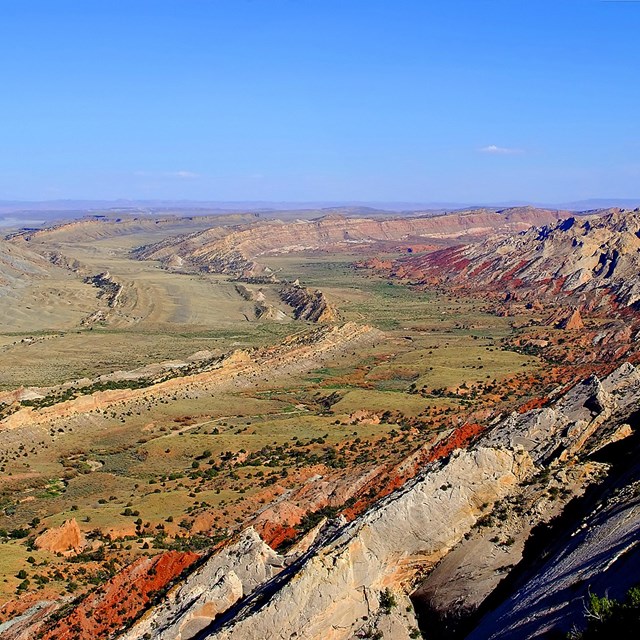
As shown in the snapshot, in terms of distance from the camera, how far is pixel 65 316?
10869cm

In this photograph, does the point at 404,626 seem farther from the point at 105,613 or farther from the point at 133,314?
the point at 133,314

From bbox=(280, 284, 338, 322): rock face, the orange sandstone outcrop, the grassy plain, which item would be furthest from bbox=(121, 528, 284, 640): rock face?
bbox=(280, 284, 338, 322): rock face

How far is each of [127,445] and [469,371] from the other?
1356 inches

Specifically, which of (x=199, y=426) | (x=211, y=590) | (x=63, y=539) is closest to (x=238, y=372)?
(x=199, y=426)

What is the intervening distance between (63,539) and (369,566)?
15.6 metres

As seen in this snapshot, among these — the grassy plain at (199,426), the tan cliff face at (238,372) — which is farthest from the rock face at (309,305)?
the tan cliff face at (238,372)

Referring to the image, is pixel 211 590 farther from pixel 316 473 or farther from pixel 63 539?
pixel 316 473

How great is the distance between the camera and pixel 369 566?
768 inches

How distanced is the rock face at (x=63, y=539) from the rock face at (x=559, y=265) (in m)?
85.2

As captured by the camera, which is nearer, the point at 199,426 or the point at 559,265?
the point at 199,426

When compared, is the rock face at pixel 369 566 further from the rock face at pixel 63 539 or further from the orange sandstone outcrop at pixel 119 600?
the rock face at pixel 63 539

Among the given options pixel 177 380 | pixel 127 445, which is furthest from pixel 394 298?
pixel 127 445

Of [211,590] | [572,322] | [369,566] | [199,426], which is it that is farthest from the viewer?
[572,322]

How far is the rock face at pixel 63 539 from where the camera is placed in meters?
29.3
